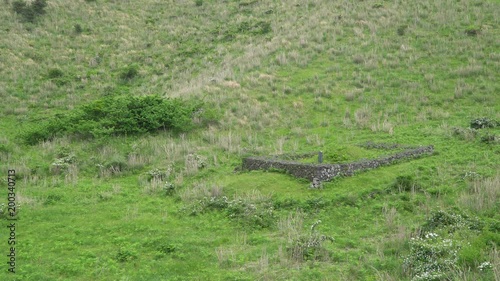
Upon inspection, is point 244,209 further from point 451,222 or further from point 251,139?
point 251,139

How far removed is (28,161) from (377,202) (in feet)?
44.4

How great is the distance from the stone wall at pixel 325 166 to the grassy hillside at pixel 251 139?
320mm

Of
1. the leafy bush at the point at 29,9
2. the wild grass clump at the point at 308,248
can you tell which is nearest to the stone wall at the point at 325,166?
the wild grass clump at the point at 308,248

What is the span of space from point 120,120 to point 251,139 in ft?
19.7

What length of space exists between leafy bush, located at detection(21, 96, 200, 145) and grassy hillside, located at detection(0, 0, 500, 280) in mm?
94

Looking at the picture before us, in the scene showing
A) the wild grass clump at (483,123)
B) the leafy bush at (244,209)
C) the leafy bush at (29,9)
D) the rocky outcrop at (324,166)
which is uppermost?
the leafy bush at (29,9)

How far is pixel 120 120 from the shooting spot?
19.8m

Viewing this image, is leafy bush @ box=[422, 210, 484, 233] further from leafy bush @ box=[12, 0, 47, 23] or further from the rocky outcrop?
leafy bush @ box=[12, 0, 47, 23]

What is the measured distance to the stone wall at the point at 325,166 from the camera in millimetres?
13359

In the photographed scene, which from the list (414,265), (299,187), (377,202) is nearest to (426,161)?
(377,202)

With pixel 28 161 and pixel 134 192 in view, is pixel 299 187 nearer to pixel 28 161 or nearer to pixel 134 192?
pixel 134 192

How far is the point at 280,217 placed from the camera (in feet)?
37.7

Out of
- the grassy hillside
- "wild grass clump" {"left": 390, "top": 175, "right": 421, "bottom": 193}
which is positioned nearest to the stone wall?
the grassy hillside

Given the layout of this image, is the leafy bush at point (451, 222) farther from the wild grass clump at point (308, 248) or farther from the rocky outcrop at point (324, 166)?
the rocky outcrop at point (324, 166)
